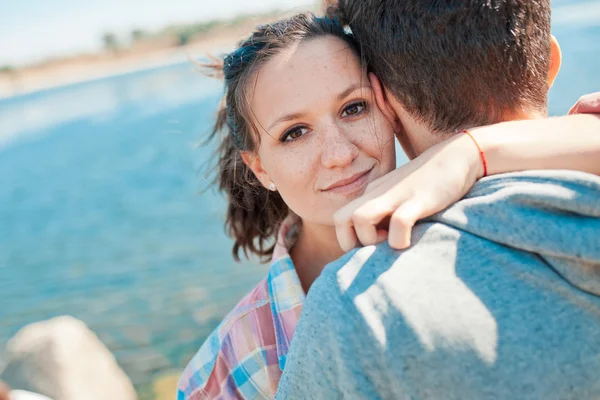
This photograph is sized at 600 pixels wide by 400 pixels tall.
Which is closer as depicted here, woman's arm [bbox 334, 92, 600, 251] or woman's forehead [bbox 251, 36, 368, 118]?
woman's arm [bbox 334, 92, 600, 251]

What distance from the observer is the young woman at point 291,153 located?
2.04 metres

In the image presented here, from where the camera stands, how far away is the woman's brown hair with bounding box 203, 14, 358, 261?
2248mm

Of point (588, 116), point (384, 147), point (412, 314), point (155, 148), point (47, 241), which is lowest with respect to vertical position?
point (155, 148)

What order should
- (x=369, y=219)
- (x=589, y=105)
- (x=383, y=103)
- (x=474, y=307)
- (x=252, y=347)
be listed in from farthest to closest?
1. (x=252, y=347)
2. (x=383, y=103)
3. (x=589, y=105)
4. (x=369, y=219)
5. (x=474, y=307)

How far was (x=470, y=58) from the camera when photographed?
1.48m

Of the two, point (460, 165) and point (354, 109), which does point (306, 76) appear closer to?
point (354, 109)

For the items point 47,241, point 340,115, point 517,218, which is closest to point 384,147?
point 340,115

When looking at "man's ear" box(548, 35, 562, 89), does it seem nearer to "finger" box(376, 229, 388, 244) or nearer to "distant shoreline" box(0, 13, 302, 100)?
"finger" box(376, 229, 388, 244)

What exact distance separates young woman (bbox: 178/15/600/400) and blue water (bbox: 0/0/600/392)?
134 centimetres

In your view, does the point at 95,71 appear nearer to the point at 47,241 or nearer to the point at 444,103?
the point at 47,241

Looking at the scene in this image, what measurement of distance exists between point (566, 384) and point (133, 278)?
739 centimetres

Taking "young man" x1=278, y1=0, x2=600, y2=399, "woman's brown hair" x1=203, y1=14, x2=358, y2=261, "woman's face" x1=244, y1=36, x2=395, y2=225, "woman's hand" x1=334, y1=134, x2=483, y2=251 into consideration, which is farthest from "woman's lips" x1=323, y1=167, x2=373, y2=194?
"young man" x1=278, y1=0, x2=600, y2=399

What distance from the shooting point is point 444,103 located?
1.54 m

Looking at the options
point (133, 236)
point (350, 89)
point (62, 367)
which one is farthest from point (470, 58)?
point (133, 236)
